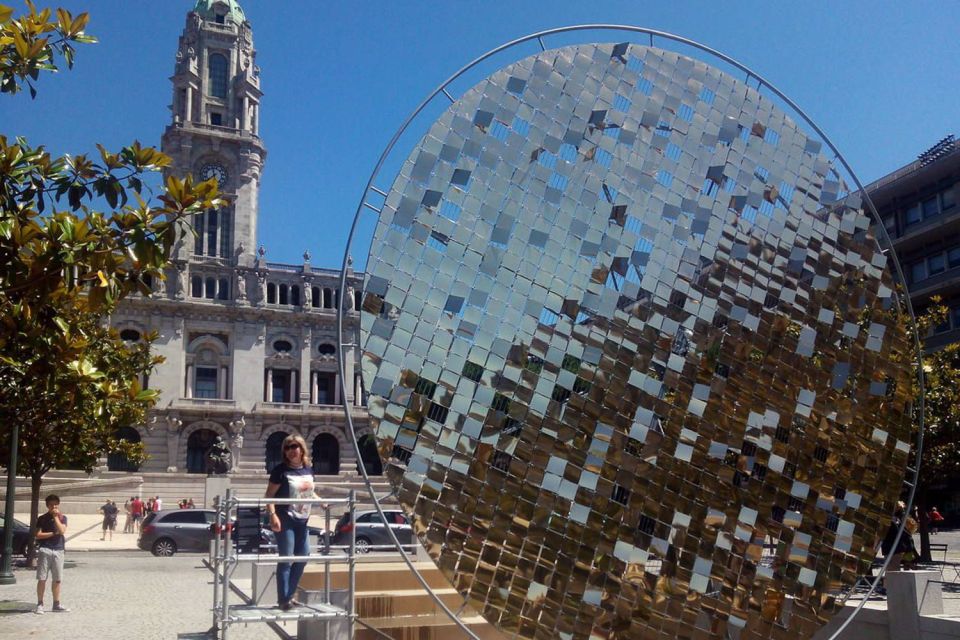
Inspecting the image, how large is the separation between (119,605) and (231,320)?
193 ft

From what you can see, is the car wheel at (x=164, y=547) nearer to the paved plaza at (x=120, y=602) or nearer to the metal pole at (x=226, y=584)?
the paved plaza at (x=120, y=602)

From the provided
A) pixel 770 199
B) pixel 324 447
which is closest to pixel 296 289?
pixel 324 447

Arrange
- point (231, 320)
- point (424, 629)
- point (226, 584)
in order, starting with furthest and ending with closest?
point (231, 320) < point (424, 629) < point (226, 584)

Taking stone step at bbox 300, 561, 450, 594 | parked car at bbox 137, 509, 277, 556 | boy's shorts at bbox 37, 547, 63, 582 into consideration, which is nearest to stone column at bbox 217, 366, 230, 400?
parked car at bbox 137, 509, 277, 556

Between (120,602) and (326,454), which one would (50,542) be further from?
(326,454)

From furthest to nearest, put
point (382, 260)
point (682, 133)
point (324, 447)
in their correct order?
point (324, 447) < point (682, 133) < point (382, 260)

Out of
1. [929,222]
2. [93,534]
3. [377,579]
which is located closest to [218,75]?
[93,534]

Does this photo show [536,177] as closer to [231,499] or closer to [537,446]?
[537,446]

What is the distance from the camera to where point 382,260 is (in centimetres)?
808

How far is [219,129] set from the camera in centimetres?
7694

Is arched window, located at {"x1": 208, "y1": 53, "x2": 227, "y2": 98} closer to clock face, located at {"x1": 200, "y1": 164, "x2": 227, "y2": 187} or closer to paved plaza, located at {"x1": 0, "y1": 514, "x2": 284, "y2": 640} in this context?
clock face, located at {"x1": 200, "y1": 164, "x2": 227, "y2": 187}

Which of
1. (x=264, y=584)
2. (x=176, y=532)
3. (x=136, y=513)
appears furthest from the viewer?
(x=136, y=513)

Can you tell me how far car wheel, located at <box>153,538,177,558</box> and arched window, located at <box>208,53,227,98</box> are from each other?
5598cm

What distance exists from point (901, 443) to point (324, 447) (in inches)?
2669
